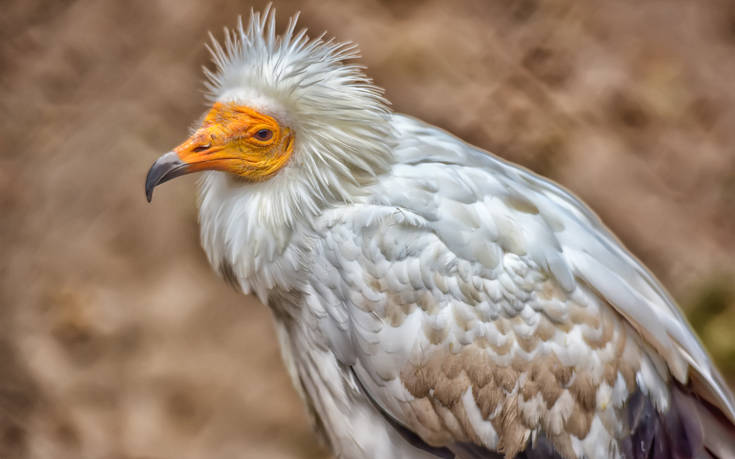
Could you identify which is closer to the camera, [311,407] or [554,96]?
[311,407]

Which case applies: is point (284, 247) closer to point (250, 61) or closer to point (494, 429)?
point (250, 61)

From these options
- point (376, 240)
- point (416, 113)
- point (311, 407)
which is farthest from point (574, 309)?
point (416, 113)

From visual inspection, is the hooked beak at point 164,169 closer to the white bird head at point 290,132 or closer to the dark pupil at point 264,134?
the white bird head at point 290,132

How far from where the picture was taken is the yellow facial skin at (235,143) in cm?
208

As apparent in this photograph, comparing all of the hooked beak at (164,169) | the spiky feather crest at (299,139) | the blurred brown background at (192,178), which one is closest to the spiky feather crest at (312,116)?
the spiky feather crest at (299,139)

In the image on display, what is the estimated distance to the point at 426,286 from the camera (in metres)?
2.02

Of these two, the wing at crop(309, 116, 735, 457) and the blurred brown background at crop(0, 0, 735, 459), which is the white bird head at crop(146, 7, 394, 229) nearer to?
the wing at crop(309, 116, 735, 457)

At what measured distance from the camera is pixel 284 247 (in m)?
2.14

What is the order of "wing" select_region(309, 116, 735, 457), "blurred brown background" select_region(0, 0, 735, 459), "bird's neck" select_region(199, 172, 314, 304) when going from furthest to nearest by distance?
"blurred brown background" select_region(0, 0, 735, 459) < "bird's neck" select_region(199, 172, 314, 304) < "wing" select_region(309, 116, 735, 457)

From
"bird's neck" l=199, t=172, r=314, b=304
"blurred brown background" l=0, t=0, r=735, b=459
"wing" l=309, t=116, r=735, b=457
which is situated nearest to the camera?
"wing" l=309, t=116, r=735, b=457

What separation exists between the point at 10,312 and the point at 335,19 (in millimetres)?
2092

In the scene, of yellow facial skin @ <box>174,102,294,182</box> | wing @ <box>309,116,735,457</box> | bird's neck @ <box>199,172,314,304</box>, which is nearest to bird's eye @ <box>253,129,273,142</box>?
yellow facial skin @ <box>174,102,294,182</box>

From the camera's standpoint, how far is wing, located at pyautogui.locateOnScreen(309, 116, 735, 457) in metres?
2.02

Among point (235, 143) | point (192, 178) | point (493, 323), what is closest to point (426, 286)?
point (493, 323)
